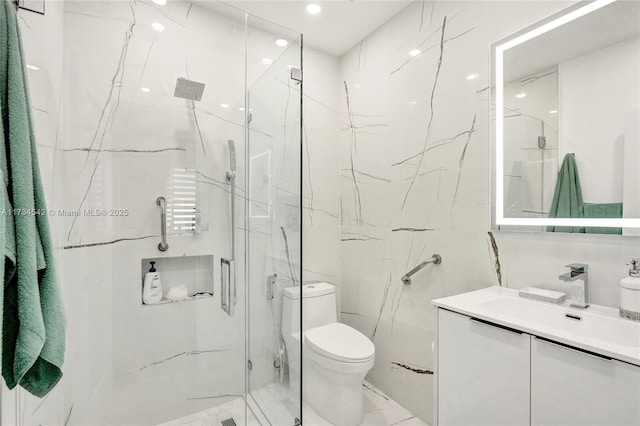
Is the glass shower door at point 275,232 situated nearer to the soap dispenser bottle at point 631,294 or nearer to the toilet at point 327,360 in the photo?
the toilet at point 327,360

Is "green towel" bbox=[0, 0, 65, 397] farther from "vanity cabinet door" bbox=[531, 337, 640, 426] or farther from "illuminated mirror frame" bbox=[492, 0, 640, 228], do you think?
"illuminated mirror frame" bbox=[492, 0, 640, 228]

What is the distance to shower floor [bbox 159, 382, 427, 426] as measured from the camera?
1.71 metres

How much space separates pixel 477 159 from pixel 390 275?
93 centimetres

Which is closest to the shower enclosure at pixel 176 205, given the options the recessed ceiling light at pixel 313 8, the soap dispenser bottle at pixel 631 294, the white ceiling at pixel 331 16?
the white ceiling at pixel 331 16

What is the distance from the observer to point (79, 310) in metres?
1.60

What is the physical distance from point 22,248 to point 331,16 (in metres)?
2.17

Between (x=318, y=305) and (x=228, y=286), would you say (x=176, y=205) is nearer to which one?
(x=228, y=286)

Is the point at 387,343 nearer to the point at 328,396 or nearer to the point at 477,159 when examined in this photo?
the point at 328,396

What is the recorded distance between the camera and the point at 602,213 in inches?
48.8

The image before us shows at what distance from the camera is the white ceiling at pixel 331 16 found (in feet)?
6.70

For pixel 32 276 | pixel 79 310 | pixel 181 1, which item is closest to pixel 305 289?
pixel 79 310

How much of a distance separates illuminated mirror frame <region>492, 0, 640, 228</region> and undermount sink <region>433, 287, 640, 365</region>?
1.06ft

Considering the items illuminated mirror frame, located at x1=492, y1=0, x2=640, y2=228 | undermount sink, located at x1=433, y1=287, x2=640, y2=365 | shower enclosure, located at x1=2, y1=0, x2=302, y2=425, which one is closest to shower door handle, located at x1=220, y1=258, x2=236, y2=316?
shower enclosure, located at x1=2, y1=0, x2=302, y2=425

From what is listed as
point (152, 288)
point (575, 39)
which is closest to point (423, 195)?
point (575, 39)
